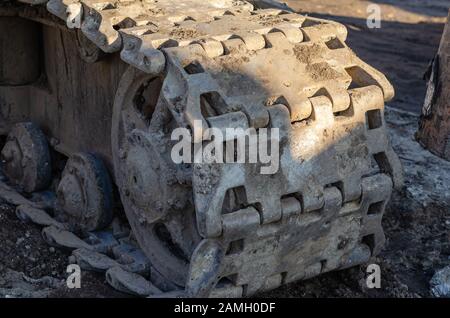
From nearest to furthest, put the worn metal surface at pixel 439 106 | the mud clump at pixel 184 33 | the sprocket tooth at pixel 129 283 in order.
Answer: the mud clump at pixel 184 33, the sprocket tooth at pixel 129 283, the worn metal surface at pixel 439 106

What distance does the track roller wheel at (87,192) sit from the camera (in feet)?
16.7

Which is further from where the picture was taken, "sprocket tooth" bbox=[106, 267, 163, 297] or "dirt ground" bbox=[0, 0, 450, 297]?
"dirt ground" bbox=[0, 0, 450, 297]

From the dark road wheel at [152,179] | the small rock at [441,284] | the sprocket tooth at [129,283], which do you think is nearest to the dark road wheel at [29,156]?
the dark road wheel at [152,179]

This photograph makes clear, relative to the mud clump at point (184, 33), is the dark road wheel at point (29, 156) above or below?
below

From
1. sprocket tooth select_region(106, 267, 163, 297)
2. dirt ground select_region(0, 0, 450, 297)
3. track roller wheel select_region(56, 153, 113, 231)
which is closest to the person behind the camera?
sprocket tooth select_region(106, 267, 163, 297)

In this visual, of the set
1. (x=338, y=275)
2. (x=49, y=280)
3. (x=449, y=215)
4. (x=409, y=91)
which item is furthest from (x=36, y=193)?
(x=409, y=91)

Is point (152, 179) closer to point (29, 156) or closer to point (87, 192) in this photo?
point (87, 192)

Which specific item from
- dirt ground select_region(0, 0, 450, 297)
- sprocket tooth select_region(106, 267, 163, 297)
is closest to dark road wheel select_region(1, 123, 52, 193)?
dirt ground select_region(0, 0, 450, 297)

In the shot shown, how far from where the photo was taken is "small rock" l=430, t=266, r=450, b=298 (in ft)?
16.2

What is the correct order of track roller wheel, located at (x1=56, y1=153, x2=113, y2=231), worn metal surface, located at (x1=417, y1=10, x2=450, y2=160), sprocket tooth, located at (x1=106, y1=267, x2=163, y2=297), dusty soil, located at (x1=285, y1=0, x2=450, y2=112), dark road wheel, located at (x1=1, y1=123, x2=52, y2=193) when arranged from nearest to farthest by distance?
sprocket tooth, located at (x1=106, y1=267, x2=163, y2=297) → track roller wheel, located at (x1=56, y1=153, x2=113, y2=231) → dark road wheel, located at (x1=1, y1=123, x2=52, y2=193) → worn metal surface, located at (x1=417, y1=10, x2=450, y2=160) → dusty soil, located at (x1=285, y1=0, x2=450, y2=112)

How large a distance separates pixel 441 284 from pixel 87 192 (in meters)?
1.99

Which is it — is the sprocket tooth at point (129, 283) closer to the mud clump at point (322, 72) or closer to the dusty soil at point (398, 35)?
the mud clump at point (322, 72)

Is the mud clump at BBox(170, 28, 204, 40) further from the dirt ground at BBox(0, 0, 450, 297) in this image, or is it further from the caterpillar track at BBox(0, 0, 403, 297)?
the dirt ground at BBox(0, 0, 450, 297)

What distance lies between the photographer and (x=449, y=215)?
5.84 metres
